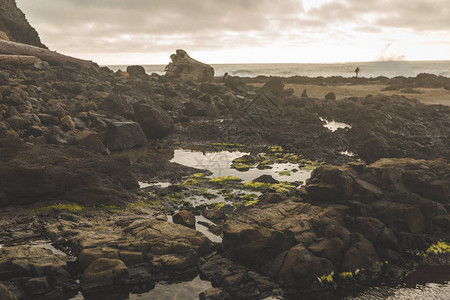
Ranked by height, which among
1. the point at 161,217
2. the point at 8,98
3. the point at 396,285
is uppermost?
the point at 8,98

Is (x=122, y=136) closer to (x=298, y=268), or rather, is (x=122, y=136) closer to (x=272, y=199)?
(x=272, y=199)

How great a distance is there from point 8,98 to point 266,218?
17.7m

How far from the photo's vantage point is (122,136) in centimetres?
2111

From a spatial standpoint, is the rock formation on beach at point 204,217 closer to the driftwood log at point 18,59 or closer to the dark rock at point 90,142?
the dark rock at point 90,142

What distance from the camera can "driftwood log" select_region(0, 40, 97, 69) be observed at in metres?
30.8

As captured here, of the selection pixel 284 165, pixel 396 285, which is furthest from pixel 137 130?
pixel 396 285

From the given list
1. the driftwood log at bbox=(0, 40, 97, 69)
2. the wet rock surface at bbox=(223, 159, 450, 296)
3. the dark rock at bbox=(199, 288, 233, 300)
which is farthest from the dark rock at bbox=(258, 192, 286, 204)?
the driftwood log at bbox=(0, 40, 97, 69)

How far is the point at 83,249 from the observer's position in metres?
9.18

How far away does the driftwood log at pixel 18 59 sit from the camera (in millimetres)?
29547

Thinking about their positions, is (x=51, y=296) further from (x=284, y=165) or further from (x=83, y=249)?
(x=284, y=165)

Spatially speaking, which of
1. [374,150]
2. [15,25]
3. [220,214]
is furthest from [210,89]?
[220,214]

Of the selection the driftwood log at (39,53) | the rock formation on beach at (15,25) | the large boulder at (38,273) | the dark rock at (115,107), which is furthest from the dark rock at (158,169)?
the rock formation on beach at (15,25)

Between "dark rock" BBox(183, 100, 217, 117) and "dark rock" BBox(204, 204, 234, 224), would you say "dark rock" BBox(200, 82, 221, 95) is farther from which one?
"dark rock" BBox(204, 204, 234, 224)

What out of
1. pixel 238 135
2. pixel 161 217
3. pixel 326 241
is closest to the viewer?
pixel 326 241
